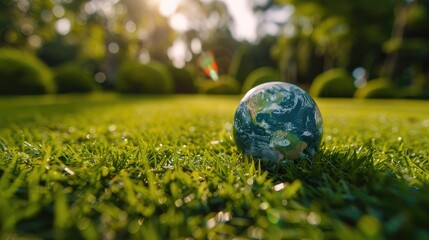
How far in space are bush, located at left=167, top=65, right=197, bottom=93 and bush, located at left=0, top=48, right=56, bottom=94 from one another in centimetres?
1097

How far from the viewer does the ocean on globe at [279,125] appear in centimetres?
241

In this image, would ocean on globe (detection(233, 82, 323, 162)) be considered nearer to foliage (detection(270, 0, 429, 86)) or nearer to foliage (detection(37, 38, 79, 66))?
foliage (detection(270, 0, 429, 86))

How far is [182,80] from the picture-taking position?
83.9 ft

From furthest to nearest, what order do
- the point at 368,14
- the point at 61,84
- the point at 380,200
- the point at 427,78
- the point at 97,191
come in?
the point at 427,78 → the point at 368,14 → the point at 61,84 → the point at 97,191 → the point at 380,200

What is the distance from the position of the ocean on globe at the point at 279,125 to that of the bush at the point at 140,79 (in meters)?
19.6

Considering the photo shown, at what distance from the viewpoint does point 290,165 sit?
230cm

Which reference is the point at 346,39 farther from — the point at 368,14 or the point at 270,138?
the point at 270,138

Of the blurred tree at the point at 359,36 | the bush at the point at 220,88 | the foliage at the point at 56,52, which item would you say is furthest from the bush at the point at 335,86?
the foliage at the point at 56,52

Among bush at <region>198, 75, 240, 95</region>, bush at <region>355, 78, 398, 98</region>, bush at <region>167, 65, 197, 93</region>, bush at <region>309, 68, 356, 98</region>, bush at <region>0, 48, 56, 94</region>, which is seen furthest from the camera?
bush at <region>167, 65, 197, 93</region>

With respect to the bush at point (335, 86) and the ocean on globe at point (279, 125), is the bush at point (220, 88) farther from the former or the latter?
the ocean on globe at point (279, 125)

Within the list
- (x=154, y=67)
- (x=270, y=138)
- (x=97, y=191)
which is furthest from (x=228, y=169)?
(x=154, y=67)

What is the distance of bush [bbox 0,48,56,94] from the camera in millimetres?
15016

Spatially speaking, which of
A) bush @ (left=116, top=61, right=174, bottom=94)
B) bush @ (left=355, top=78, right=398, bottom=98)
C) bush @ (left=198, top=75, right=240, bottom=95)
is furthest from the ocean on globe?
bush @ (left=198, top=75, right=240, bottom=95)

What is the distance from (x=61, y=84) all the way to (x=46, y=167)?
2070 cm
